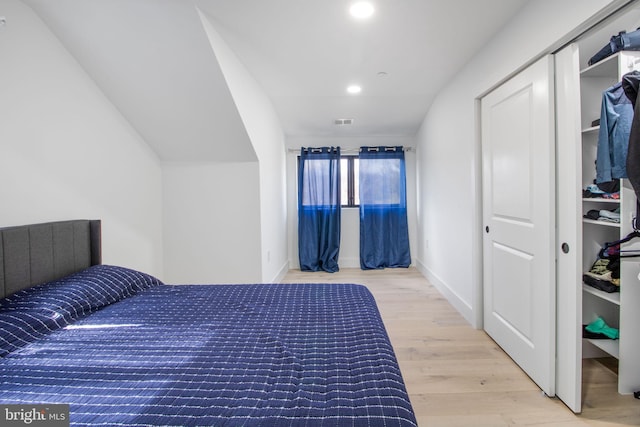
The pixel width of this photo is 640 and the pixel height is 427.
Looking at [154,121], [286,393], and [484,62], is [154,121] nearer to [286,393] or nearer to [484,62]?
[286,393]

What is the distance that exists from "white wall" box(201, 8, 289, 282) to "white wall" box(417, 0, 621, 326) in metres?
1.95

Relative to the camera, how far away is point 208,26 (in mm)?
1916

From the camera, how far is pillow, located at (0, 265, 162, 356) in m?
1.20

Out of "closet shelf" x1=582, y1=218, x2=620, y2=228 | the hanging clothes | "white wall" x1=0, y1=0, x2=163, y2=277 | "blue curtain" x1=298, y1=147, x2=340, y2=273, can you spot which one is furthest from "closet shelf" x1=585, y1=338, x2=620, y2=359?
"white wall" x1=0, y1=0, x2=163, y2=277

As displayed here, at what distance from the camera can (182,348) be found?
113cm

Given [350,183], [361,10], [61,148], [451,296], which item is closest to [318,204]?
[350,183]

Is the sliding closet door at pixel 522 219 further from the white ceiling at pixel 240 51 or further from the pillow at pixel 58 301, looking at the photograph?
the pillow at pixel 58 301

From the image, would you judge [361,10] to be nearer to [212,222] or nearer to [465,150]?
[465,150]

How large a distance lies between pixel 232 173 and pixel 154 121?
0.81 m

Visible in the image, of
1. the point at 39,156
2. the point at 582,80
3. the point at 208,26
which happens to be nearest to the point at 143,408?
the point at 39,156

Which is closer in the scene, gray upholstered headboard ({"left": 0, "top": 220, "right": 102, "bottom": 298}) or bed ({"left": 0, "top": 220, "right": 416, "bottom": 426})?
bed ({"left": 0, "top": 220, "right": 416, "bottom": 426})

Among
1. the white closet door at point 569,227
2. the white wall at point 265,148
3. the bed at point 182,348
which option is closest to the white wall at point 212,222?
the white wall at point 265,148

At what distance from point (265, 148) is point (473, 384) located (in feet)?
9.04

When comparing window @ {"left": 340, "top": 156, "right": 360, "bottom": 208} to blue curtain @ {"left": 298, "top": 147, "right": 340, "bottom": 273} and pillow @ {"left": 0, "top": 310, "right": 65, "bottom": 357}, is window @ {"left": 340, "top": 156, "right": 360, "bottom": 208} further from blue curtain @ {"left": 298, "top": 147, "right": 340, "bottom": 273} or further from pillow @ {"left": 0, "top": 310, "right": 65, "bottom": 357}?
pillow @ {"left": 0, "top": 310, "right": 65, "bottom": 357}
